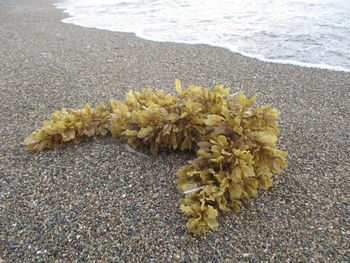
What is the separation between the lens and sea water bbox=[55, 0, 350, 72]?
447cm

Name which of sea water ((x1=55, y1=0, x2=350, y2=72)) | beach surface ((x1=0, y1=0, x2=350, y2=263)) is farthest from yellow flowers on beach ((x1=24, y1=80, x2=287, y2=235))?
sea water ((x1=55, y1=0, x2=350, y2=72))

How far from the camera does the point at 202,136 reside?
1919 mm

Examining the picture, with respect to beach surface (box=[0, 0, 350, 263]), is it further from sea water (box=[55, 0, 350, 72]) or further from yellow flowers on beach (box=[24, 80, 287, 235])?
sea water (box=[55, 0, 350, 72])

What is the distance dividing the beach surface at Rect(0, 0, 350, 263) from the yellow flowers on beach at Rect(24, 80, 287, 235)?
0.08 m

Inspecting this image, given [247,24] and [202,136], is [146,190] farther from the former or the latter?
[247,24]

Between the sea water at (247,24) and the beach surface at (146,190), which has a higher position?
the sea water at (247,24)

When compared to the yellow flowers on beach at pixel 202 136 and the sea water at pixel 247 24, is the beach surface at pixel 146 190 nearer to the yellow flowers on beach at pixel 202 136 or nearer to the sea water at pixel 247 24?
the yellow flowers on beach at pixel 202 136

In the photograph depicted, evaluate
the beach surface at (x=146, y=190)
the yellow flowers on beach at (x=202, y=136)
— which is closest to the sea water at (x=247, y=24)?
the beach surface at (x=146, y=190)

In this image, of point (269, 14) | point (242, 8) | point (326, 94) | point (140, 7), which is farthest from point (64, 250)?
point (140, 7)

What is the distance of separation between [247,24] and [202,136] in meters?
4.81

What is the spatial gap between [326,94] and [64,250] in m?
2.78

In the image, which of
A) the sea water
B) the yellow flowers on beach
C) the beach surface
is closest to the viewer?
the beach surface

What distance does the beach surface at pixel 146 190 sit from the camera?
1411mm

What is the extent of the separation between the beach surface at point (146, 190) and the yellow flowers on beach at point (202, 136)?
0.08 meters
